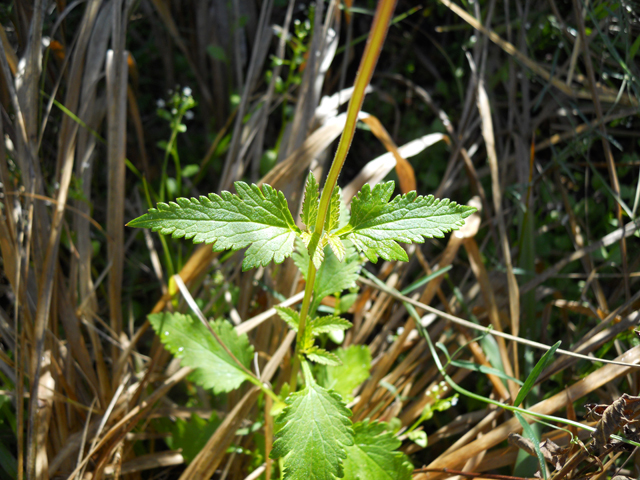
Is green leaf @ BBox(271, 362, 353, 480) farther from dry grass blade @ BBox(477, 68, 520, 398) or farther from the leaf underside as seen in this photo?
dry grass blade @ BBox(477, 68, 520, 398)

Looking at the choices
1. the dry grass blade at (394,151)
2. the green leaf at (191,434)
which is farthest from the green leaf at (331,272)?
the green leaf at (191,434)

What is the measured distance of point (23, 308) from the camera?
4.61 feet

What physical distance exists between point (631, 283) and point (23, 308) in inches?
84.0

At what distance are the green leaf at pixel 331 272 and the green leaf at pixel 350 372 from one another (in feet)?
1.06

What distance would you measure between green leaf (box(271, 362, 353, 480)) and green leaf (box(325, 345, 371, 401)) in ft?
1.23

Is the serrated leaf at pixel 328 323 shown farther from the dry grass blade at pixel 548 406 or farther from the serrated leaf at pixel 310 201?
the dry grass blade at pixel 548 406

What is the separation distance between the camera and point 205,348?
4.62 ft

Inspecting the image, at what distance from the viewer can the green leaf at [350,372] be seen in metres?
1.48

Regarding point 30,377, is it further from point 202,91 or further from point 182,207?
point 202,91

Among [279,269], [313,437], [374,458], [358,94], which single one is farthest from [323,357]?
[358,94]

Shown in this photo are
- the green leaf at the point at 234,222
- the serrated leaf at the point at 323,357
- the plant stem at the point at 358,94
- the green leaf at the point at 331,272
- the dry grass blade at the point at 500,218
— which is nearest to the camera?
the plant stem at the point at 358,94

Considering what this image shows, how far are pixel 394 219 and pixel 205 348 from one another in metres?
0.76

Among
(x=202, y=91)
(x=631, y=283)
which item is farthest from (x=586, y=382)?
(x=202, y=91)

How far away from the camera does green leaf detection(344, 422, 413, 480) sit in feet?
4.11
